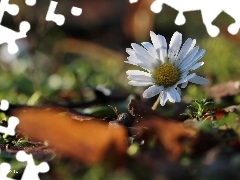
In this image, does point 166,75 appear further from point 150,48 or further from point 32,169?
point 32,169

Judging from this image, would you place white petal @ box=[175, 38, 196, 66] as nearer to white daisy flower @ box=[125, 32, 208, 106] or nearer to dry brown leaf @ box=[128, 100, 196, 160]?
white daisy flower @ box=[125, 32, 208, 106]

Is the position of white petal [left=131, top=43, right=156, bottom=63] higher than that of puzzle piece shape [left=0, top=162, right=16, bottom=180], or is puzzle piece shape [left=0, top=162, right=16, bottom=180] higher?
white petal [left=131, top=43, right=156, bottom=63]

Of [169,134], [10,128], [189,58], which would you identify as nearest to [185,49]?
[189,58]

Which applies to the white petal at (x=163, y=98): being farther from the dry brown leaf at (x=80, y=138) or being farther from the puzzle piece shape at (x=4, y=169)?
the puzzle piece shape at (x=4, y=169)

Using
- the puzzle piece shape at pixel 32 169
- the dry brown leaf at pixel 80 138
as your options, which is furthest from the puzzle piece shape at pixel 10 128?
the puzzle piece shape at pixel 32 169

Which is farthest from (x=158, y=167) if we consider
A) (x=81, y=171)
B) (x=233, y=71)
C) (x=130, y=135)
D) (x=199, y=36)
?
(x=199, y=36)

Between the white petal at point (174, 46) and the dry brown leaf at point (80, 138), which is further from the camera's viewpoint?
the white petal at point (174, 46)

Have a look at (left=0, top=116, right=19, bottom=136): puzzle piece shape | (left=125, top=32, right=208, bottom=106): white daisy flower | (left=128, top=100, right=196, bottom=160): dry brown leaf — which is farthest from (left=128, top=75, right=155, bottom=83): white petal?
(left=0, top=116, right=19, bottom=136): puzzle piece shape

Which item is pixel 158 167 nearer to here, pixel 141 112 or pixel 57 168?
pixel 57 168
